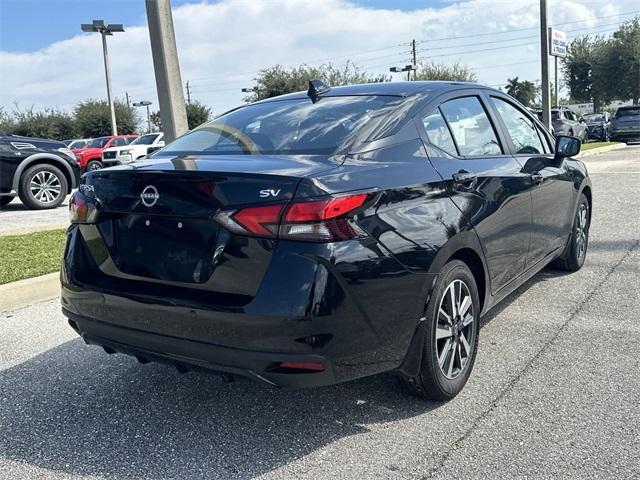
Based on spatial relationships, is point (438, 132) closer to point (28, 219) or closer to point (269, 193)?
point (269, 193)

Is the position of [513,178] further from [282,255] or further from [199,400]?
[199,400]

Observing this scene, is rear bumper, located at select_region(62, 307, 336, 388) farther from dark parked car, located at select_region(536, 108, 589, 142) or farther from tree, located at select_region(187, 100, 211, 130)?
tree, located at select_region(187, 100, 211, 130)

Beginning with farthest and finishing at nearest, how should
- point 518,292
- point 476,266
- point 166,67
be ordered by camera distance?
point 166,67 → point 518,292 → point 476,266

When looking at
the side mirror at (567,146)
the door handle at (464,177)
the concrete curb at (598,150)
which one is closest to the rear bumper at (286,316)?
the door handle at (464,177)

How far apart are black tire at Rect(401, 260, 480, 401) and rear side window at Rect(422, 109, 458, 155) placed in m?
0.66

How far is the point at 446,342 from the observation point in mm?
3133

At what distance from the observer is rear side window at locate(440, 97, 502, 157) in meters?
3.54

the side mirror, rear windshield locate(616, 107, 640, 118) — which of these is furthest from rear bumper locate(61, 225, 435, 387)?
rear windshield locate(616, 107, 640, 118)

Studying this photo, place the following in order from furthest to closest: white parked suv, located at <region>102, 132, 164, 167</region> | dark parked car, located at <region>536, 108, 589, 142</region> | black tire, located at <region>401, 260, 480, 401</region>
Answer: dark parked car, located at <region>536, 108, 589, 142</region>, white parked suv, located at <region>102, 132, 164, 167</region>, black tire, located at <region>401, 260, 480, 401</region>

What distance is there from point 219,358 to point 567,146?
10.8ft

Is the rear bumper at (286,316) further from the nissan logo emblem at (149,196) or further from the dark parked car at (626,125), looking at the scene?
the dark parked car at (626,125)

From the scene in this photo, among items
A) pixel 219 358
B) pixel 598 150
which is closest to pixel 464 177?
pixel 219 358

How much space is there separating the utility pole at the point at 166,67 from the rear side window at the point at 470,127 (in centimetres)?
438

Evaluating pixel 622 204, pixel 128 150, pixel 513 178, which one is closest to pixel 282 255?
pixel 513 178
